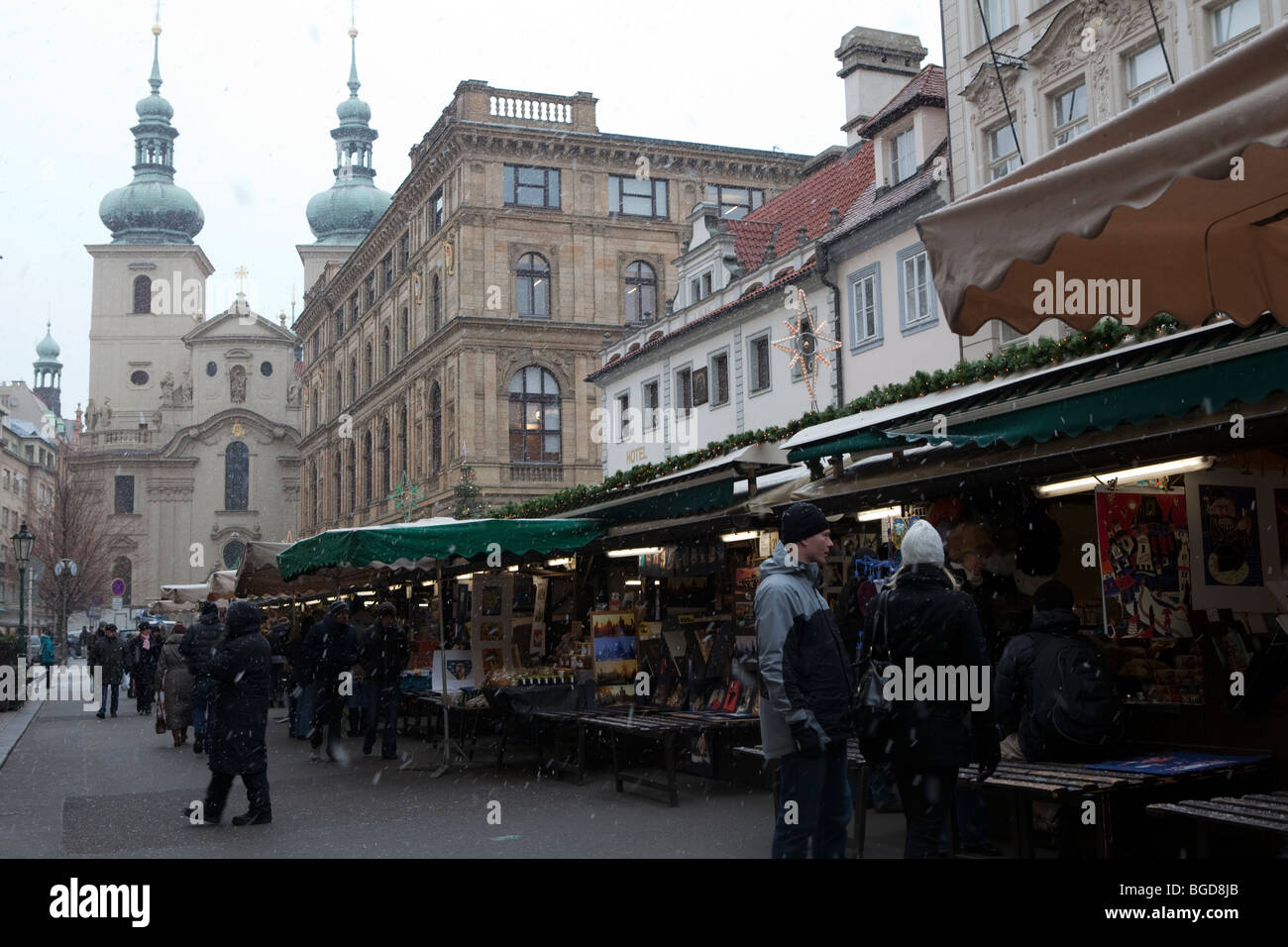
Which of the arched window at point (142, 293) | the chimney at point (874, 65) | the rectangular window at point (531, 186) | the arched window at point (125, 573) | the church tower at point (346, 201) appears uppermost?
the church tower at point (346, 201)

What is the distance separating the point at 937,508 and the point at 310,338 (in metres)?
70.9

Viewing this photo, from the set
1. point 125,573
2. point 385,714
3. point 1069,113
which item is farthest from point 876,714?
point 125,573

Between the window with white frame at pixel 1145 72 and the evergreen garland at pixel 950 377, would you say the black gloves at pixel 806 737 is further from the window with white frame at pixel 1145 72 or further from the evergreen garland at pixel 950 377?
the window with white frame at pixel 1145 72

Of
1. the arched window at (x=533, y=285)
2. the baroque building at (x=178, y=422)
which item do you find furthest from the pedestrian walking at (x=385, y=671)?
the baroque building at (x=178, y=422)

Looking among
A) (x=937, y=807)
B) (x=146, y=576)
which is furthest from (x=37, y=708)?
(x=146, y=576)

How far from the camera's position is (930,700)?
6160 mm

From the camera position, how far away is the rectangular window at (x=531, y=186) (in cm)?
4769

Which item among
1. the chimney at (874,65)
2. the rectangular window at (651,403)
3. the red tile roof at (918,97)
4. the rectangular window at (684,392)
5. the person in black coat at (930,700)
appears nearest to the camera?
the person in black coat at (930,700)

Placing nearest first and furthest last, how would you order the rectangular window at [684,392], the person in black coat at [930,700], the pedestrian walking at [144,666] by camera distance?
1. the person in black coat at [930,700]
2. the pedestrian walking at [144,666]
3. the rectangular window at [684,392]

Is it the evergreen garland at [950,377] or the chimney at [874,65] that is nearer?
the evergreen garland at [950,377]

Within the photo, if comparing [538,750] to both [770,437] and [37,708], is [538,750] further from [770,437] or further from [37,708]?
[37,708]

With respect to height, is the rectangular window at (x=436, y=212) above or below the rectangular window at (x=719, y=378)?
above

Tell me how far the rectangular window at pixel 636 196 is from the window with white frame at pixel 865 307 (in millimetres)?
23584

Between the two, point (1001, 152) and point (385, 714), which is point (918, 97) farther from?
point (385, 714)
